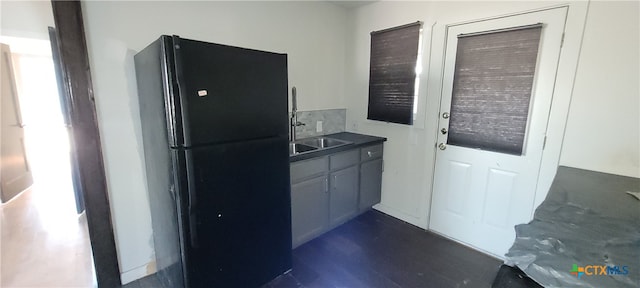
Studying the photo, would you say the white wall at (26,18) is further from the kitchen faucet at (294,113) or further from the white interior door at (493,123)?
the white interior door at (493,123)

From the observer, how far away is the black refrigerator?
1378mm

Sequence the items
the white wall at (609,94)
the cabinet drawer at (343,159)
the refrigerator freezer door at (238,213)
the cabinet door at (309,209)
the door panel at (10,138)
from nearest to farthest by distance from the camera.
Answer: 1. the refrigerator freezer door at (238,213)
2. the white wall at (609,94)
3. the cabinet door at (309,209)
4. the cabinet drawer at (343,159)
5. the door panel at (10,138)

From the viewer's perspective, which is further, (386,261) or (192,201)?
(386,261)

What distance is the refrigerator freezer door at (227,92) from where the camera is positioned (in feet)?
4.45

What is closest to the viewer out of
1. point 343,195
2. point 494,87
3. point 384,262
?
point 494,87

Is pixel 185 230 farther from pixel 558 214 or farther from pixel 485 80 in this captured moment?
pixel 485 80

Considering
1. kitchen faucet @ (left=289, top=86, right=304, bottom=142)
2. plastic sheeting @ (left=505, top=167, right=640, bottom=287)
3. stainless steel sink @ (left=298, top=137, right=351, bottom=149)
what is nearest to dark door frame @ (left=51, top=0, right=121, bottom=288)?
kitchen faucet @ (left=289, top=86, right=304, bottom=142)

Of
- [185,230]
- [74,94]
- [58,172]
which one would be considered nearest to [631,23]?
[185,230]

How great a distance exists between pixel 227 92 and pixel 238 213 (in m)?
0.73

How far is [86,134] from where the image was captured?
5.54ft

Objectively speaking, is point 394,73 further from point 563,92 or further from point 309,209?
point 309,209

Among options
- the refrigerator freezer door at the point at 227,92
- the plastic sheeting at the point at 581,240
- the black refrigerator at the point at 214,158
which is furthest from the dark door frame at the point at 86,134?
the plastic sheeting at the point at 581,240

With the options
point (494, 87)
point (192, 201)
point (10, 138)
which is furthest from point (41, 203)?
point (494, 87)

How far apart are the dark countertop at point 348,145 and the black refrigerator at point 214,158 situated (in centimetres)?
34
